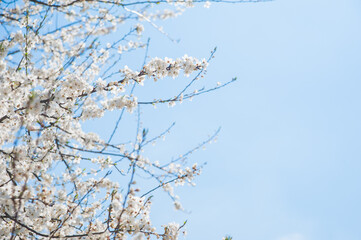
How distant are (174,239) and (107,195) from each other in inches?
65.0

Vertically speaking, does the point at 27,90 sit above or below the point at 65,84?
below

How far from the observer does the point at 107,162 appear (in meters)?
6.04

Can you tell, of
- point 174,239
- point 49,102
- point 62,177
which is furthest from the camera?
point 62,177

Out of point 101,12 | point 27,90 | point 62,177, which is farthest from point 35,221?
point 101,12

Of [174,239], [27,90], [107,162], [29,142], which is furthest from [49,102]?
[174,239]

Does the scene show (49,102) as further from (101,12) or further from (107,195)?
(101,12)

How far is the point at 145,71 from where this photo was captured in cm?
595

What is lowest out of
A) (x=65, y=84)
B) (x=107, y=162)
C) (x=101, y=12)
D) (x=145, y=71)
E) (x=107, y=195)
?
(x=107, y=195)

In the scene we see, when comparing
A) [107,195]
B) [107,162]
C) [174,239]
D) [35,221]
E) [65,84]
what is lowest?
[174,239]

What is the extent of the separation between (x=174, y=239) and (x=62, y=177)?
264 centimetres

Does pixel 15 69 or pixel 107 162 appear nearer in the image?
pixel 15 69

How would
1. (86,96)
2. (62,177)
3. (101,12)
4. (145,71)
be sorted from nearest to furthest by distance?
(86,96)
(145,71)
(62,177)
(101,12)

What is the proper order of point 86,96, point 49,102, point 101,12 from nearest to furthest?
point 49,102 < point 86,96 < point 101,12

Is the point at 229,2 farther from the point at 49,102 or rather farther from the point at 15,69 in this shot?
the point at 15,69
